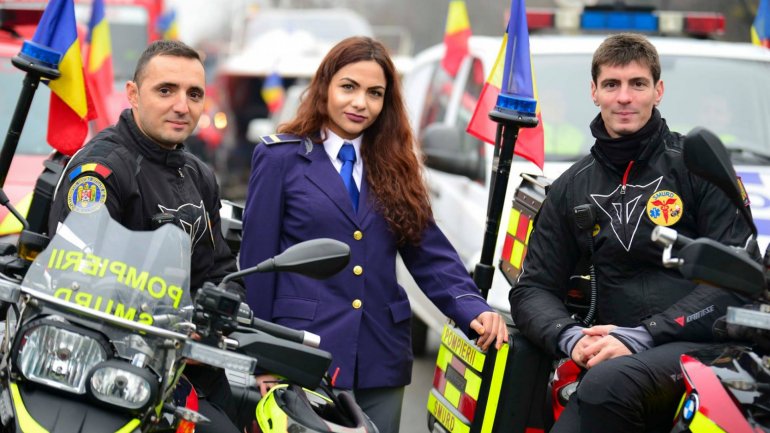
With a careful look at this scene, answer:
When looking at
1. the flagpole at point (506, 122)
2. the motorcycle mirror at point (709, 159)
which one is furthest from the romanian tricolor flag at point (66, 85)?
the motorcycle mirror at point (709, 159)

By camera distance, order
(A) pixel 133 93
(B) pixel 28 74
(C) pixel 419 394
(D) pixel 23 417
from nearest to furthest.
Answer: (D) pixel 23 417 → (A) pixel 133 93 → (B) pixel 28 74 → (C) pixel 419 394

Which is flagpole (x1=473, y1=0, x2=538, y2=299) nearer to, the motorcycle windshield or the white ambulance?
the white ambulance

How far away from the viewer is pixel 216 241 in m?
4.21

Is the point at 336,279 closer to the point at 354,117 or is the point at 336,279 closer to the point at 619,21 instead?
the point at 354,117

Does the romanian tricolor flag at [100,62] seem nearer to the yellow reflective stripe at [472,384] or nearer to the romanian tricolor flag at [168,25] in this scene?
the yellow reflective stripe at [472,384]

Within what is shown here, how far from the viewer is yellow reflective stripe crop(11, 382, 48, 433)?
298cm

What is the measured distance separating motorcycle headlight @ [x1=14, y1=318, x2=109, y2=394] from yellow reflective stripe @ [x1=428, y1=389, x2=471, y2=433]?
1.84 meters

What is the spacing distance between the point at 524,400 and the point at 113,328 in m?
1.81

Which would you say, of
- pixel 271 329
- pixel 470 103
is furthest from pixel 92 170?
pixel 470 103

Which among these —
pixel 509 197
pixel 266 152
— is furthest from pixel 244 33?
pixel 266 152

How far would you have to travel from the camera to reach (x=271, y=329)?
3.49m

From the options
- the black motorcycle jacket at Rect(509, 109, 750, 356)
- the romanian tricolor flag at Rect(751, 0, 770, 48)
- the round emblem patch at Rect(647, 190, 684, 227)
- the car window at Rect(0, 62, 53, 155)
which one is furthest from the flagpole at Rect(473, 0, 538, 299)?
the car window at Rect(0, 62, 53, 155)

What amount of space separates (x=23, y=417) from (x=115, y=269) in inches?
16.7

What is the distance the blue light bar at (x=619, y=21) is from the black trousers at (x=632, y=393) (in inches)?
188
